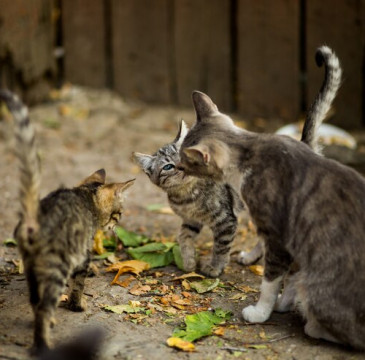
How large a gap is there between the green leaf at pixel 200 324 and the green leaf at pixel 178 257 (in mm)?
814

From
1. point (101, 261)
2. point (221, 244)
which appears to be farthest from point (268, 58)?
point (101, 261)

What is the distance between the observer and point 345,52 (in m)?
8.45

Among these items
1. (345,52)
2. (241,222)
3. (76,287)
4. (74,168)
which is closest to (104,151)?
(74,168)

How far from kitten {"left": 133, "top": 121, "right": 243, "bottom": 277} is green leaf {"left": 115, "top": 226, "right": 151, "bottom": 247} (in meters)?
0.61

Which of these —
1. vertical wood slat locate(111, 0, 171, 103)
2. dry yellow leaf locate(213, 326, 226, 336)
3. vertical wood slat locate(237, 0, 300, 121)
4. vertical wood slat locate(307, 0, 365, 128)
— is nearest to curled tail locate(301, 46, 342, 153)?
dry yellow leaf locate(213, 326, 226, 336)

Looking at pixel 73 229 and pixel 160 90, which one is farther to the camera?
pixel 160 90

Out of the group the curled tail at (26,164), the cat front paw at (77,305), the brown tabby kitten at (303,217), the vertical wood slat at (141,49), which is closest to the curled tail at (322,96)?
the brown tabby kitten at (303,217)

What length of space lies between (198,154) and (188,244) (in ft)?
4.25

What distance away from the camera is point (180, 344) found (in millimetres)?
4434

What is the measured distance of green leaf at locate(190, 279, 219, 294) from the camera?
5308 millimetres

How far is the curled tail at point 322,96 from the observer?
17.4 ft

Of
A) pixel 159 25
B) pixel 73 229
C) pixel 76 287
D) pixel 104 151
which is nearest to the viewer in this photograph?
pixel 73 229

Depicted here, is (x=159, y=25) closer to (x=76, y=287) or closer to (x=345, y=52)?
(x=345, y=52)

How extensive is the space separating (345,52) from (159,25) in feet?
8.28
